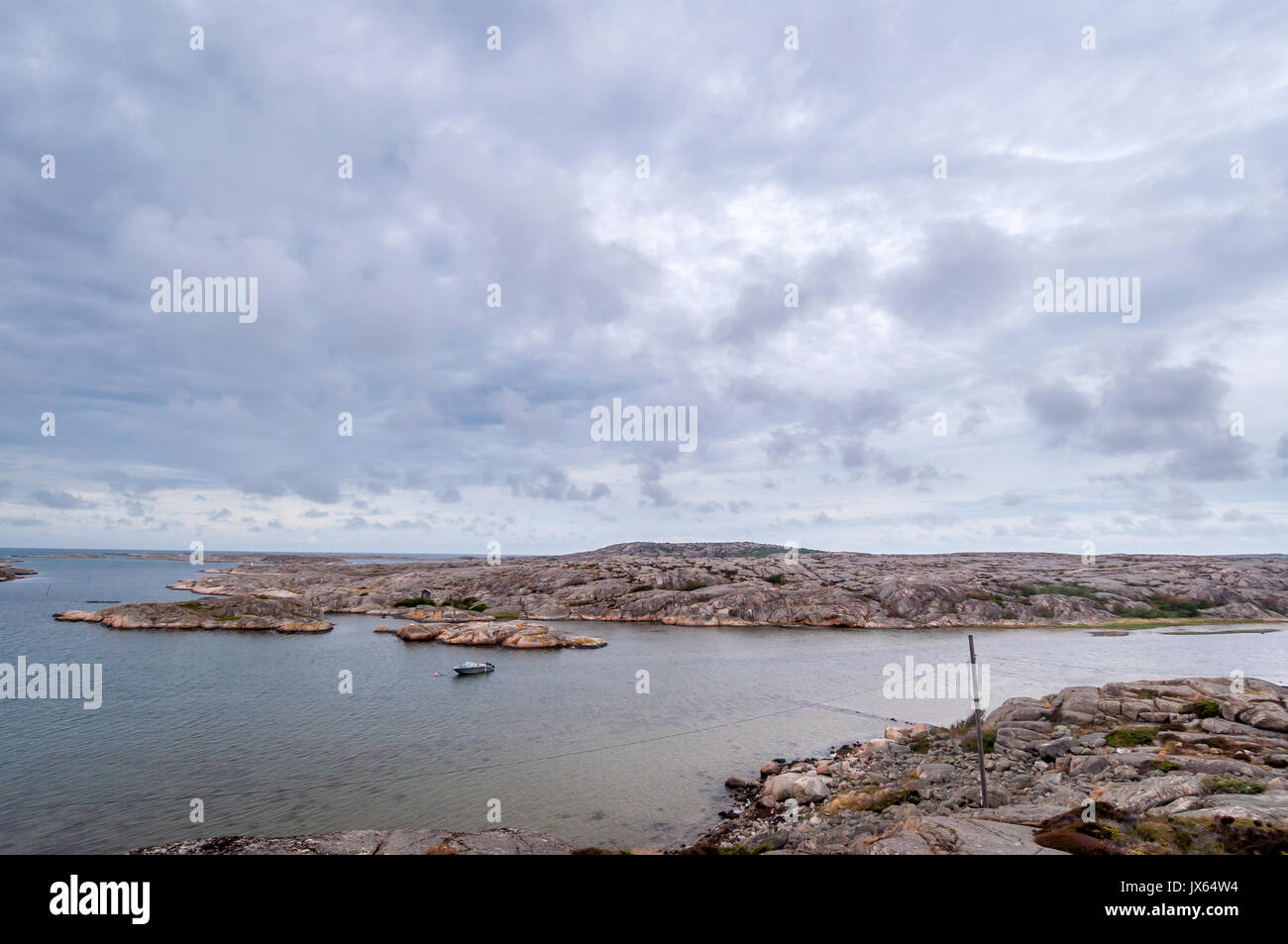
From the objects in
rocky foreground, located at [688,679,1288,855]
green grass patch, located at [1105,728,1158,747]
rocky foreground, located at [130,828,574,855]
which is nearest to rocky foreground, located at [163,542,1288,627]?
rocky foreground, located at [688,679,1288,855]

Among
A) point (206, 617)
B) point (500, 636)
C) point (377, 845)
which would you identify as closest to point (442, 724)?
point (377, 845)

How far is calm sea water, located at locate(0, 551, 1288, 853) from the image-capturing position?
1112 inches

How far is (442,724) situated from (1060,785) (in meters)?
40.2

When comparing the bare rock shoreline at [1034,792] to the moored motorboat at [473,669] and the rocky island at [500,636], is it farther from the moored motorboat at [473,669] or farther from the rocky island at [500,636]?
the rocky island at [500,636]

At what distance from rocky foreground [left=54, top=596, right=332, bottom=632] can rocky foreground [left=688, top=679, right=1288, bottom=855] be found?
283ft

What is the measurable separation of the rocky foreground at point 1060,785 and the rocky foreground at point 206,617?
8619cm

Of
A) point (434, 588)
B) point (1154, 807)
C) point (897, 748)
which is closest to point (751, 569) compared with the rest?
point (434, 588)

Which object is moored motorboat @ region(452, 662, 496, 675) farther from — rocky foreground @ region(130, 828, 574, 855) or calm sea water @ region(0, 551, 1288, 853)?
rocky foreground @ region(130, 828, 574, 855)

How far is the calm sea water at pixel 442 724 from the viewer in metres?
28.2

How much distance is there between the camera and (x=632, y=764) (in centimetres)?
3566
